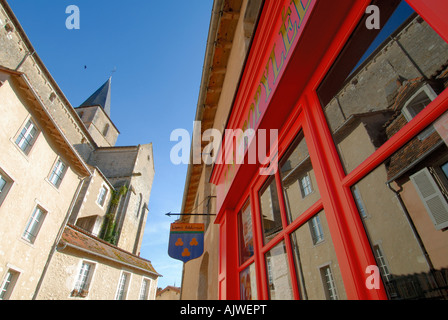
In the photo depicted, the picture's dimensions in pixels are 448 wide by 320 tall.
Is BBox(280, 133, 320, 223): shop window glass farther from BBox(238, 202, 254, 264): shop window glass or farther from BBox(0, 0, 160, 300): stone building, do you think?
BBox(0, 0, 160, 300): stone building

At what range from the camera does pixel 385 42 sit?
3.62 ft

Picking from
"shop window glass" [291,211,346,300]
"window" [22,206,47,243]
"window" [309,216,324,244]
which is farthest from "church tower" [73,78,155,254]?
"window" [309,216,324,244]

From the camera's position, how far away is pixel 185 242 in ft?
16.0

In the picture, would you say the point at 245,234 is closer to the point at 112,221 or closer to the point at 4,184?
the point at 4,184

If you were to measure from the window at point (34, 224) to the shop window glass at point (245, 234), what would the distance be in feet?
32.5

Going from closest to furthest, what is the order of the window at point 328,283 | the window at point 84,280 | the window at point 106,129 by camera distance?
the window at point 328,283 → the window at point 84,280 → the window at point 106,129

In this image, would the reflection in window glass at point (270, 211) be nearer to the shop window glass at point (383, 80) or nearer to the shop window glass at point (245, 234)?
the shop window glass at point (245, 234)

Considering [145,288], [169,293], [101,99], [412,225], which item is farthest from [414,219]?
[101,99]

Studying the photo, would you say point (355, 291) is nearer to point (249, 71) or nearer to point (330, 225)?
point (330, 225)

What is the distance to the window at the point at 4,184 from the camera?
8.01 m

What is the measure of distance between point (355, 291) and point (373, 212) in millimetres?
360

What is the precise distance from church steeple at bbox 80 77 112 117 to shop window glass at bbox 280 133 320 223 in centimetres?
4037

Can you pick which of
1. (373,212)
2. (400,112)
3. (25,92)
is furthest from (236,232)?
(25,92)

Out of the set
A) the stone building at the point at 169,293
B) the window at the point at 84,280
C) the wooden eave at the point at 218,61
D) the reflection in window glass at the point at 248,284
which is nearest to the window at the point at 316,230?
the reflection in window glass at the point at 248,284
